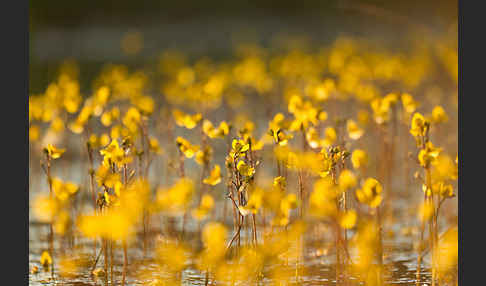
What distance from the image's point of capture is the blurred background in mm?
8695

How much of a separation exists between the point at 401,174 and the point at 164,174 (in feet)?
3.94

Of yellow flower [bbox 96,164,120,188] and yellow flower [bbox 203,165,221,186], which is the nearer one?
Answer: yellow flower [bbox 96,164,120,188]

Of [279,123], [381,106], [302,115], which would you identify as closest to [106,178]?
[279,123]

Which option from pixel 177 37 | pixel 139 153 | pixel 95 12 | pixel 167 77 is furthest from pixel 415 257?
pixel 95 12

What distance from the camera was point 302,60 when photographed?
223 inches

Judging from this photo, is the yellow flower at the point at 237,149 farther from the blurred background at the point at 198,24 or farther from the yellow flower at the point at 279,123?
the blurred background at the point at 198,24

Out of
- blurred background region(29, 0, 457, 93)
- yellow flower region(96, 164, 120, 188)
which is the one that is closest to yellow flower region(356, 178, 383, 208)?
yellow flower region(96, 164, 120, 188)

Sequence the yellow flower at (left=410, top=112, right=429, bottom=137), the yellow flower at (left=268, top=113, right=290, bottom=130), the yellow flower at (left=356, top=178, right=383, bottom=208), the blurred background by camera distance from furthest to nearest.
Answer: the blurred background, the yellow flower at (left=268, top=113, right=290, bottom=130), the yellow flower at (left=410, top=112, right=429, bottom=137), the yellow flower at (left=356, top=178, right=383, bottom=208)

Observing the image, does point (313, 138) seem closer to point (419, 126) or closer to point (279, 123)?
point (279, 123)

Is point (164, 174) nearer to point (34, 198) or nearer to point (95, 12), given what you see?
point (34, 198)

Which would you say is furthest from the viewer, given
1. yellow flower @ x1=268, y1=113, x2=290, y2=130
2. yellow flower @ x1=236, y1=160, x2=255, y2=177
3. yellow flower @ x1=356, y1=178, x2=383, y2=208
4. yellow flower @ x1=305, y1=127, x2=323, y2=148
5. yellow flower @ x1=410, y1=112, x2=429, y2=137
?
yellow flower @ x1=305, y1=127, x2=323, y2=148

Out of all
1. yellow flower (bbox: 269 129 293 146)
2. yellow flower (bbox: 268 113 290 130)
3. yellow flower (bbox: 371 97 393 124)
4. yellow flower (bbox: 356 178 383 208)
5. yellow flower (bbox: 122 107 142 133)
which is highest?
yellow flower (bbox: 371 97 393 124)

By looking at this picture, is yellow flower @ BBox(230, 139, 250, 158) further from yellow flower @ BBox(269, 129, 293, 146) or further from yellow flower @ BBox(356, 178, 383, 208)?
yellow flower @ BBox(356, 178, 383, 208)

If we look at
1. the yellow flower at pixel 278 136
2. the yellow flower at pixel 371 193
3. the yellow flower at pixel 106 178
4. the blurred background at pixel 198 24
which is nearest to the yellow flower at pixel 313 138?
the yellow flower at pixel 278 136
